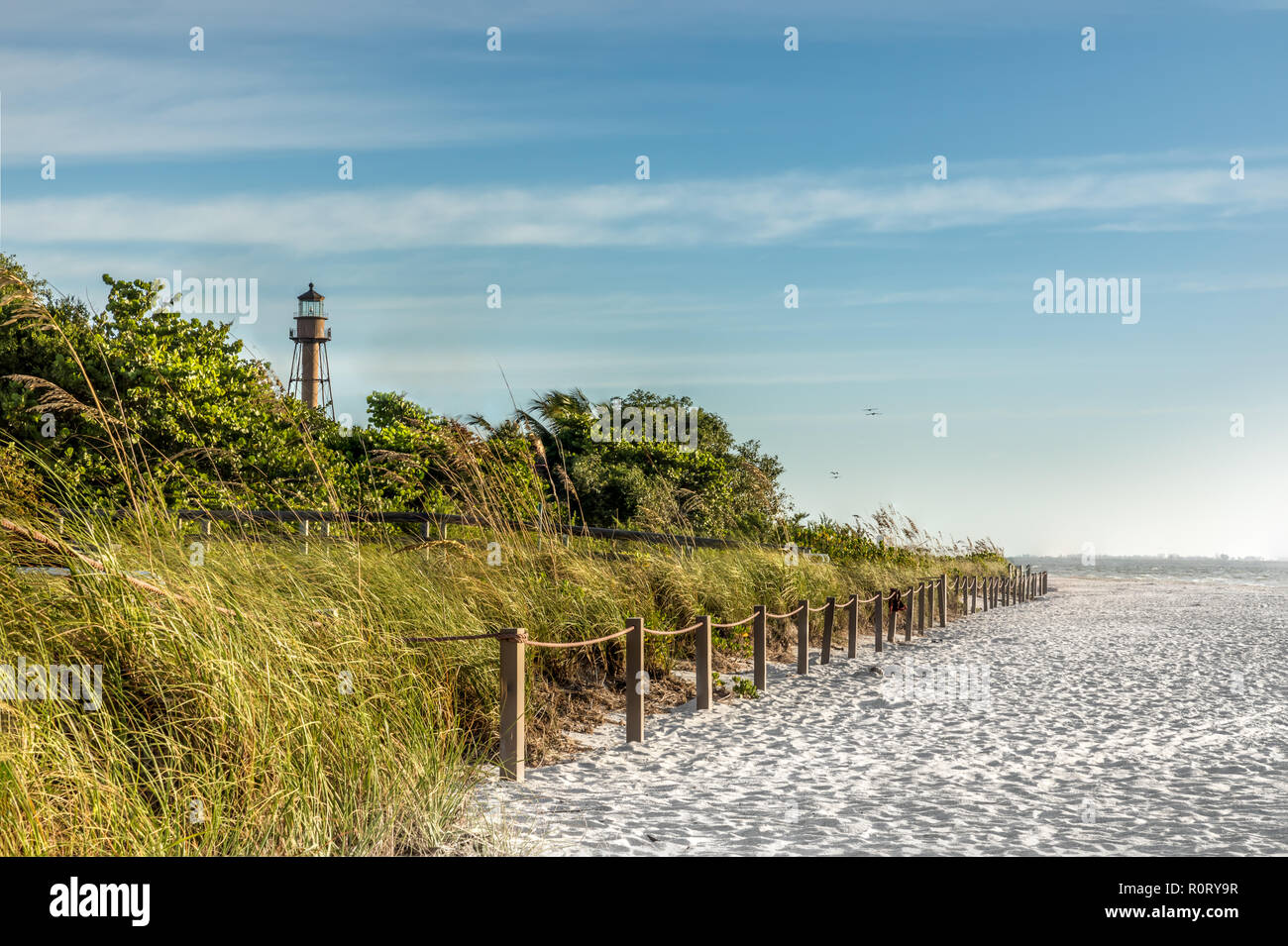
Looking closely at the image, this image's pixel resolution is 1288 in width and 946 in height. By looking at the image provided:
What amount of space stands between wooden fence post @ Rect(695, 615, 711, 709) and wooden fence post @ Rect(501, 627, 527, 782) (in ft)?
9.18

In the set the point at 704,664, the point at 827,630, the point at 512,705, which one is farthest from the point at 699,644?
the point at 827,630

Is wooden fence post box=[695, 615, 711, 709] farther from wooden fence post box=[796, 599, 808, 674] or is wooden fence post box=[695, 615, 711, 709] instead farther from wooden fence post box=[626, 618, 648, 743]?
wooden fence post box=[796, 599, 808, 674]

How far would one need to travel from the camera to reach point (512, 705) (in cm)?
598

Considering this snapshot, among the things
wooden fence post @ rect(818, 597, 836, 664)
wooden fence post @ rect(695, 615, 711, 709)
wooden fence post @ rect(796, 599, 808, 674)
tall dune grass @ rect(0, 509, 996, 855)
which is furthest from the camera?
wooden fence post @ rect(818, 597, 836, 664)

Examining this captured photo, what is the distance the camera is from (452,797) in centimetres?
445

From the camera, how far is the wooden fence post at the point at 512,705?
234 inches

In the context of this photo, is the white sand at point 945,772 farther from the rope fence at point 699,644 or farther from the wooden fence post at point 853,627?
the wooden fence post at point 853,627

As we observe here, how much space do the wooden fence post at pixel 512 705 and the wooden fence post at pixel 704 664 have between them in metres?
2.80

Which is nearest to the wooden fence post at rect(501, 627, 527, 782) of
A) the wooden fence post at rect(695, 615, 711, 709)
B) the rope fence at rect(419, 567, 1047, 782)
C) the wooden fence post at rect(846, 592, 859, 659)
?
the rope fence at rect(419, 567, 1047, 782)

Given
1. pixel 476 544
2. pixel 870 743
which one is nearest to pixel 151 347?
pixel 476 544

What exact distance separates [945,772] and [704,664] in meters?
2.58

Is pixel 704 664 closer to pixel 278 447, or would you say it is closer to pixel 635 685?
pixel 635 685

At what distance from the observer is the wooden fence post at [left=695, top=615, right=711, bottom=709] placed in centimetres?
854
